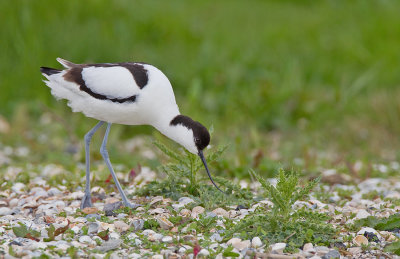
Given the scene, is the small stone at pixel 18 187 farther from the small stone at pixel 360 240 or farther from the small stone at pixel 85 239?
the small stone at pixel 360 240

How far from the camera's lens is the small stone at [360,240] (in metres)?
3.80

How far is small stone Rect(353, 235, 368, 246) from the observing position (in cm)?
380

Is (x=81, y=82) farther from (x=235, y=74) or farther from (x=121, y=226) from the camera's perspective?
(x=235, y=74)

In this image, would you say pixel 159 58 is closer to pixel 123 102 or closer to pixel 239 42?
pixel 239 42

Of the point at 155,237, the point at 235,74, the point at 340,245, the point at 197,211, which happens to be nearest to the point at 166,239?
the point at 155,237

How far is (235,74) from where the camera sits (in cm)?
870

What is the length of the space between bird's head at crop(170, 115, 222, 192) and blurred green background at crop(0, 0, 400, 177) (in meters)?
1.48

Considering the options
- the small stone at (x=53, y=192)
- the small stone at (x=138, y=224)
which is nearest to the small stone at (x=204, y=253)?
the small stone at (x=138, y=224)

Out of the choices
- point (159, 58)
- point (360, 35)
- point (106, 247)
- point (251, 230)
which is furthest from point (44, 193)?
point (360, 35)

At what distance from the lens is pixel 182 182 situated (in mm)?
4711

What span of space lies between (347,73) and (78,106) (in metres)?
5.78

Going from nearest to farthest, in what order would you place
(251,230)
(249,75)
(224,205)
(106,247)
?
(106,247), (251,230), (224,205), (249,75)

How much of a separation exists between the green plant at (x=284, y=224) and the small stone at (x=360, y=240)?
151mm

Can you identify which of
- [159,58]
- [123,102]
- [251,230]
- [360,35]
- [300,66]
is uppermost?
[360,35]
